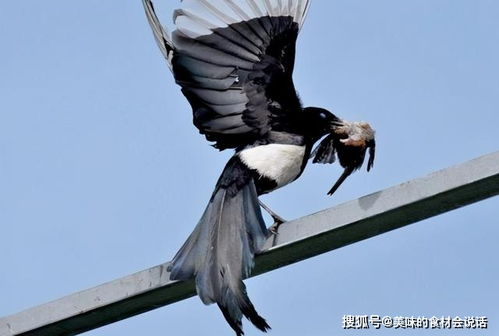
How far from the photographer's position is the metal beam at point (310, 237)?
2.50m

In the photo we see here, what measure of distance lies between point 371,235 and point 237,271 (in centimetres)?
85

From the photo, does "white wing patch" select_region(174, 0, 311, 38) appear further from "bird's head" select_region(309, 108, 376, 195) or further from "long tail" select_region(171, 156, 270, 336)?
"long tail" select_region(171, 156, 270, 336)

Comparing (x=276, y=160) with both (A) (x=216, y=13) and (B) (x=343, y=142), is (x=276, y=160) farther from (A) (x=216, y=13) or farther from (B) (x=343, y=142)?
(A) (x=216, y=13)

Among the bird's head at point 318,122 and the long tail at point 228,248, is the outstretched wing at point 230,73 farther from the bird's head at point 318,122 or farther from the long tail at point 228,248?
the long tail at point 228,248

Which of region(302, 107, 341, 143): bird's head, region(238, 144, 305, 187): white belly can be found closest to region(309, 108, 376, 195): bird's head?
region(302, 107, 341, 143): bird's head

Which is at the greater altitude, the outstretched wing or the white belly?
the outstretched wing

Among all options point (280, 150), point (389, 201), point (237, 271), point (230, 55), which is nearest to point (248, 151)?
point (280, 150)

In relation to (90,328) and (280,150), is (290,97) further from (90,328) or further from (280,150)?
(90,328)

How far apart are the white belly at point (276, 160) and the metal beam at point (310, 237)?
4.08 ft

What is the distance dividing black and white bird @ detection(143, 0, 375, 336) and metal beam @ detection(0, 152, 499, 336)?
4.10ft

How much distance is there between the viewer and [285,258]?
113 inches

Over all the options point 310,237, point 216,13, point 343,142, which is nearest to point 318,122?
point 343,142

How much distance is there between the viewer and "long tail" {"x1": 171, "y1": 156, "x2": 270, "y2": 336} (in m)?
3.25

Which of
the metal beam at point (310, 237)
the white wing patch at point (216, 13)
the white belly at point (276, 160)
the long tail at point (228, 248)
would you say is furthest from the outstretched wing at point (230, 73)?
Result: the metal beam at point (310, 237)
